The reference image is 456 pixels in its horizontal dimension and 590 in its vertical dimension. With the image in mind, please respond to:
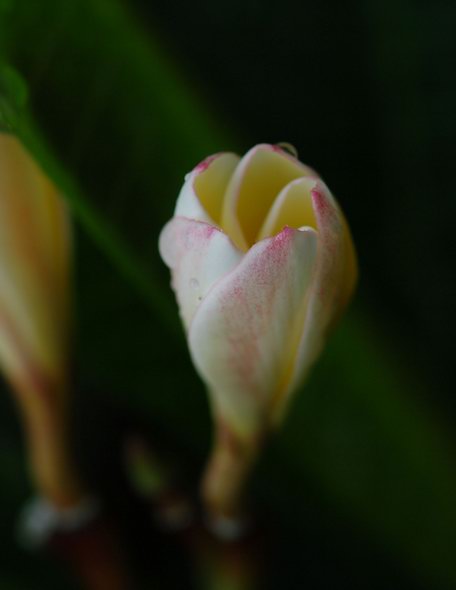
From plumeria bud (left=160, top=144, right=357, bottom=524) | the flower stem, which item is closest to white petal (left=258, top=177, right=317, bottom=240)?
plumeria bud (left=160, top=144, right=357, bottom=524)

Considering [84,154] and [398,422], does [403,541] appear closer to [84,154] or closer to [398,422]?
[398,422]

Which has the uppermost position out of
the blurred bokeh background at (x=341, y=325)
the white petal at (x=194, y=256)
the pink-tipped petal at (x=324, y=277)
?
the white petal at (x=194, y=256)

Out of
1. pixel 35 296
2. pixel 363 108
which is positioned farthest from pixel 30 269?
pixel 363 108

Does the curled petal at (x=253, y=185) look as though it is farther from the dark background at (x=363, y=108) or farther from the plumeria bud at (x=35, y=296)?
the dark background at (x=363, y=108)

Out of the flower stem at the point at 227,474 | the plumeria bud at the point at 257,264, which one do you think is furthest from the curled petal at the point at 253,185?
the flower stem at the point at 227,474

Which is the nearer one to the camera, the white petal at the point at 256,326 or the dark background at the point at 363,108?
the white petal at the point at 256,326

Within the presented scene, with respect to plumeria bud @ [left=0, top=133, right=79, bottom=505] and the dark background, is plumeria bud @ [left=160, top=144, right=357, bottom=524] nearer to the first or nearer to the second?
plumeria bud @ [left=0, top=133, right=79, bottom=505]

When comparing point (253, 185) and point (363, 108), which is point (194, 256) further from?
point (363, 108)
